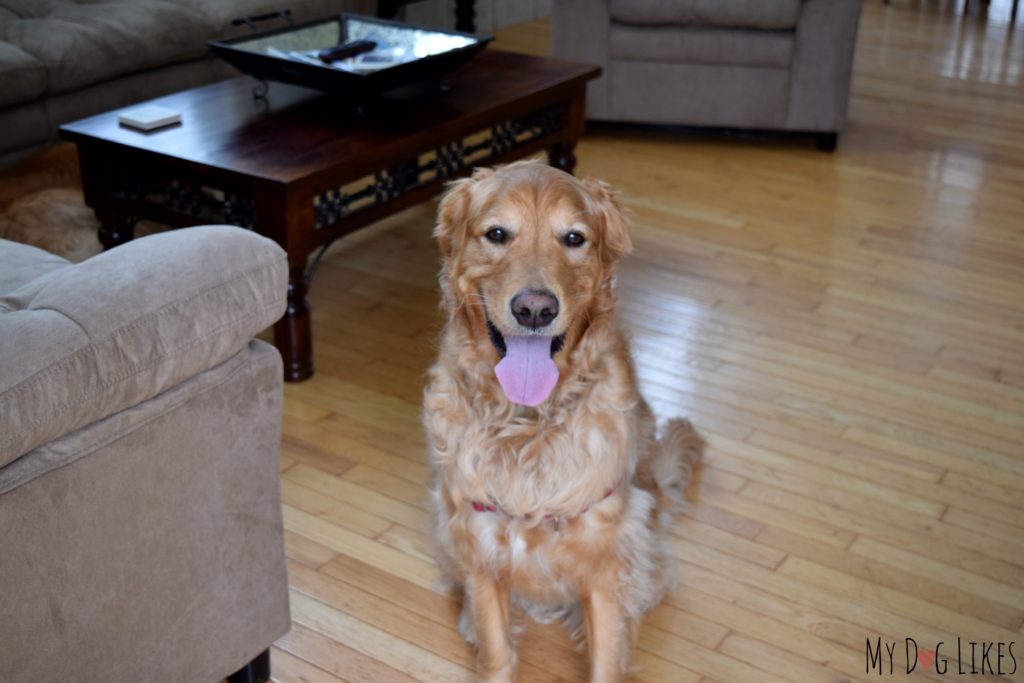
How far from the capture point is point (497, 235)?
5.33 ft

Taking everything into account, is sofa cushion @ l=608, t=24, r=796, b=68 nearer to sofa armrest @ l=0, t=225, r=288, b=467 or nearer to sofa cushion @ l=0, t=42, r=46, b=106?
sofa cushion @ l=0, t=42, r=46, b=106

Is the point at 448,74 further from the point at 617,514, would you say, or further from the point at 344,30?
the point at 617,514

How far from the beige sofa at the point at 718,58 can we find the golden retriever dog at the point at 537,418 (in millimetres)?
2508

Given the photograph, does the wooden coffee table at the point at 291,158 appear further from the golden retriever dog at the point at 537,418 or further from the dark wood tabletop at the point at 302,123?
the golden retriever dog at the point at 537,418

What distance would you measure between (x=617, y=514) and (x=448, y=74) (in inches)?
70.3

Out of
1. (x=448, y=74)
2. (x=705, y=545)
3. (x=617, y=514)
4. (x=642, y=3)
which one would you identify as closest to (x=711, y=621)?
(x=705, y=545)

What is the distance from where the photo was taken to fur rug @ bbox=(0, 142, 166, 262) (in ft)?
9.24

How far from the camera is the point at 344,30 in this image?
3.25 metres

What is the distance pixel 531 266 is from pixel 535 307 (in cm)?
7

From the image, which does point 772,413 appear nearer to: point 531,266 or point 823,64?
point 531,266

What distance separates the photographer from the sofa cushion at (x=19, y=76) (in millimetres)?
3244

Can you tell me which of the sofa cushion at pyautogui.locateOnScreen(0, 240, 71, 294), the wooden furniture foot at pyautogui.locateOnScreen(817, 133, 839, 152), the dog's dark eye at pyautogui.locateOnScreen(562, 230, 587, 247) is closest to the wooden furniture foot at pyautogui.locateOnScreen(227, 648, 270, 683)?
the sofa cushion at pyautogui.locateOnScreen(0, 240, 71, 294)

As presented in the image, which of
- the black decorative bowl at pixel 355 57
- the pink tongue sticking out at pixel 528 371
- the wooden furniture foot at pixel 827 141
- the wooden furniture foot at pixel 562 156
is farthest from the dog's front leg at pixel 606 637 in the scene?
the wooden furniture foot at pixel 827 141

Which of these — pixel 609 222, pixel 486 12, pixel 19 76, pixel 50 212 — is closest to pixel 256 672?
pixel 609 222
